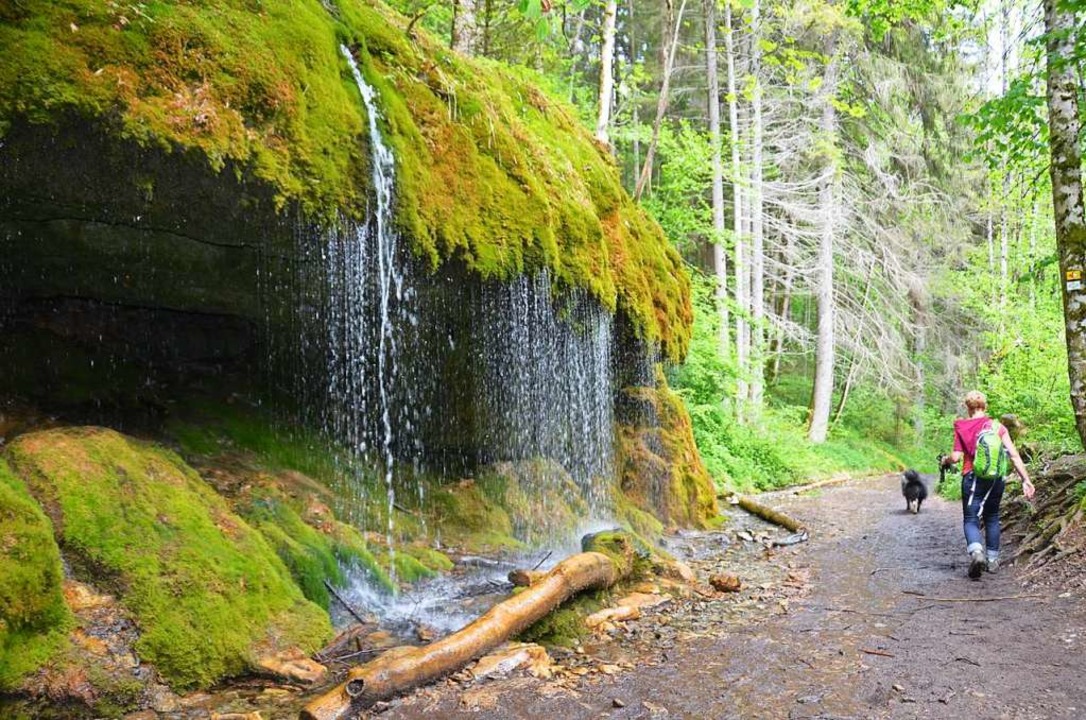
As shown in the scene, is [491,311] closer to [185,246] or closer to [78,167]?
[185,246]

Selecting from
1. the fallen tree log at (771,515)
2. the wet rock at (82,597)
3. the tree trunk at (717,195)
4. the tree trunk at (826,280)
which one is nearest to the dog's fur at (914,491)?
the fallen tree log at (771,515)

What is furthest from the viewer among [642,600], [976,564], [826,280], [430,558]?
[826,280]

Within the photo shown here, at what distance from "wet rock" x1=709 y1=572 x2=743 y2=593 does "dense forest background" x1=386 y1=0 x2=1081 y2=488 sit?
7.28 m

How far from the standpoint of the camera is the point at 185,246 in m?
5.96

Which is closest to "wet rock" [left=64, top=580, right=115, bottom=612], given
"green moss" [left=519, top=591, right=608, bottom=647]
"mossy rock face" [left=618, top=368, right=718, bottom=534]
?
"green moss" [left=519, top=591, right=608, bottom=647]

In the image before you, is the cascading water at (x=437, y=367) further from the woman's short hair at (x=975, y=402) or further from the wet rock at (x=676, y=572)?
the woman's short hair at (x=975, y=402)

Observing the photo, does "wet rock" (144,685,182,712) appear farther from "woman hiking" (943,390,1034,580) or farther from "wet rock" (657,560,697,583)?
"woman hiking" (943,390,1034,580)

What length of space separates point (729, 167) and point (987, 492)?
12264mm

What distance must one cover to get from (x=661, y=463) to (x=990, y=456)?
4689 mm

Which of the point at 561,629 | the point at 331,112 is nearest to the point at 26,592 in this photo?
the point at 561,629

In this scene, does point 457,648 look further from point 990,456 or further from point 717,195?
point 717,195

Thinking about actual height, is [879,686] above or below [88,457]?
below

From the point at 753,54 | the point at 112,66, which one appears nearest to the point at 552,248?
the point at 112,66

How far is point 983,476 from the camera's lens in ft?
21.1
